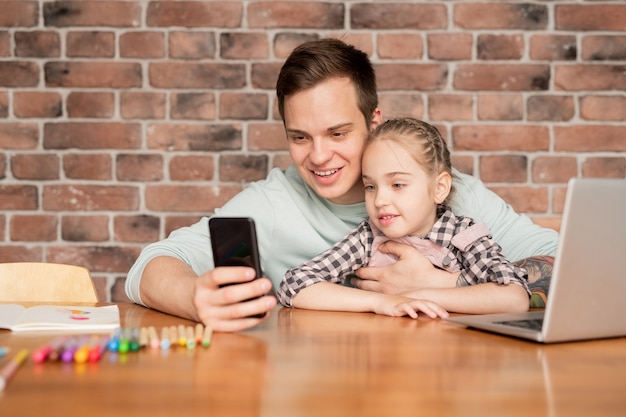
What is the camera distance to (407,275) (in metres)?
1.48

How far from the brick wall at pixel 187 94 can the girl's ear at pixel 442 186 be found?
75 centimetres

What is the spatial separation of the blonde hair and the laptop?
24.1 inches

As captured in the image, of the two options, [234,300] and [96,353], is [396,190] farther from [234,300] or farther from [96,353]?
[96,353]

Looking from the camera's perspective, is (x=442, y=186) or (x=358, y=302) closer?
(x=358, y=302)

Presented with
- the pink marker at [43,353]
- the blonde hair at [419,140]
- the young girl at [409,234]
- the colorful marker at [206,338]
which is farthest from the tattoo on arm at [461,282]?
the pink marker at [43,353]

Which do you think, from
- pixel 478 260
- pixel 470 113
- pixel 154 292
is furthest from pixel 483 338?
pixel 470 113

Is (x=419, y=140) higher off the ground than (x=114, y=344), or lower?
higher

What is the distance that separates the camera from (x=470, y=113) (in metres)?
2.35

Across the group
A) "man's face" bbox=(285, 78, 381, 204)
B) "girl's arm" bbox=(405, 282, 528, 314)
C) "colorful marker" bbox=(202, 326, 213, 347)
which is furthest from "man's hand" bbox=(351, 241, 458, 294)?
"colorful marker" bbox=(202, 326, 213, 347)

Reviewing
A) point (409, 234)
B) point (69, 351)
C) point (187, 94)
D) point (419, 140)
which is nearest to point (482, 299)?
point (409, 234)

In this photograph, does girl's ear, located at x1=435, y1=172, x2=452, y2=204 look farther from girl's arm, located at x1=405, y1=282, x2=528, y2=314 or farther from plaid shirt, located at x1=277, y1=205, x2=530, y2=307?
girl's arm, located at x1=405, y1=282, x2=528, y2=314

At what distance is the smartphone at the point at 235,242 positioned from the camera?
3.50ft

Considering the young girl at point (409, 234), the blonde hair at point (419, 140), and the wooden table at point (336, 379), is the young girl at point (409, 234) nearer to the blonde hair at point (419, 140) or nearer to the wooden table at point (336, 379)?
the blonde hair at point (419, 140)

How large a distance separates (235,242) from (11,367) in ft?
1.32
